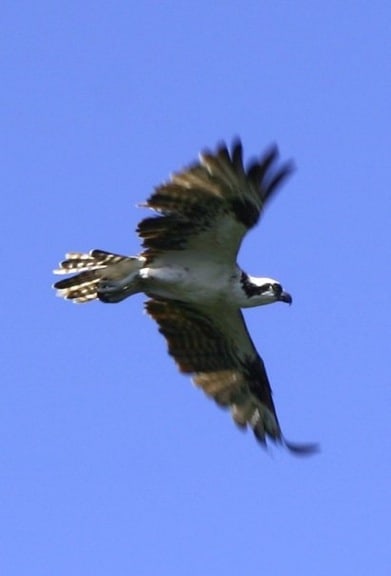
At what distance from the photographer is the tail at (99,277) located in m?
19.7

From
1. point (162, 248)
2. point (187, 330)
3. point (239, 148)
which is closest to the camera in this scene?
point (239, 148)

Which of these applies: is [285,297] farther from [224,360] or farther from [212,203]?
[212,203]

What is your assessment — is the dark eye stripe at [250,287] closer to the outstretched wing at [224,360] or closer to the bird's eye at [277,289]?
the bird's eye at [277,289]

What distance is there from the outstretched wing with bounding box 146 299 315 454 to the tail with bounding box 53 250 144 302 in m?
0.75

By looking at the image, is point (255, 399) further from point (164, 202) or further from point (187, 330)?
point (164, 202)

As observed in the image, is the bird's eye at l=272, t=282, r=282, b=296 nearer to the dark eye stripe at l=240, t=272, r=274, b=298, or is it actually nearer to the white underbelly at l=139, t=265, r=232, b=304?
the dark eye stripe at l=240, t=272, r=274, b=298

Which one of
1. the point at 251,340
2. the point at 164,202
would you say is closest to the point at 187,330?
the point at 251,340

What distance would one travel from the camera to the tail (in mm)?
19656

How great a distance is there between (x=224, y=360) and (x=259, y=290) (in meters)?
1.51

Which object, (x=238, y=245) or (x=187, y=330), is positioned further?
(x=187, y=330)

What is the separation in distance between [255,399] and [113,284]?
2696 millimetres

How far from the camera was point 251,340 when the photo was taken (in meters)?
21.4

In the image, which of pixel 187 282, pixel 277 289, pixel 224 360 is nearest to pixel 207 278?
pixel 187 282

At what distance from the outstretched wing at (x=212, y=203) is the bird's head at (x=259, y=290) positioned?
40 cm
